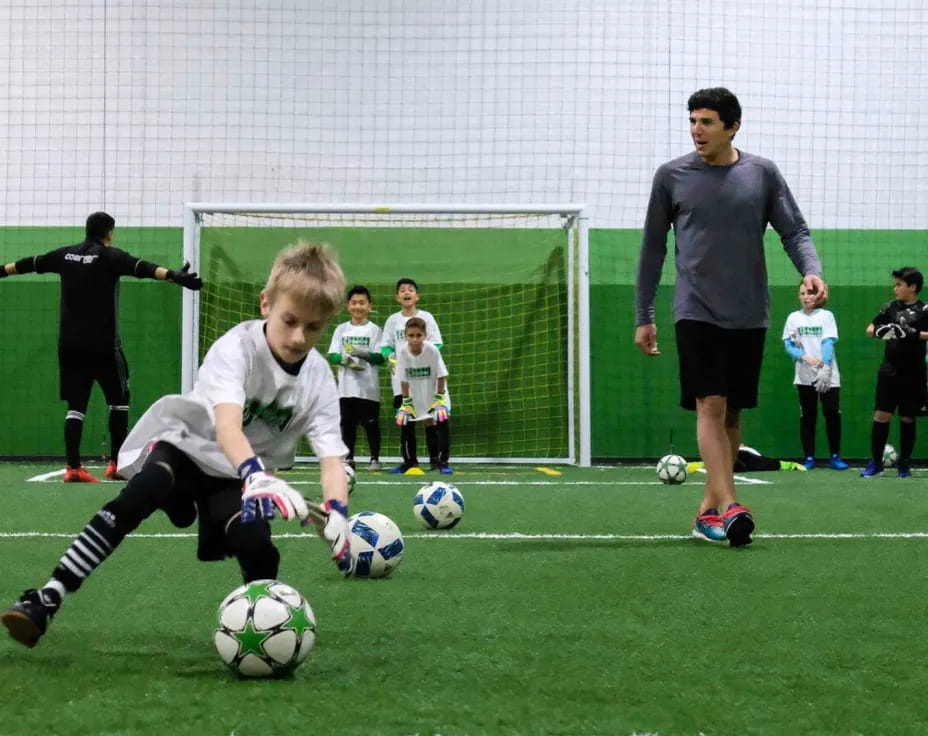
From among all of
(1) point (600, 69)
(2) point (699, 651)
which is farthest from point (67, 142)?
(2) point (699, 651)

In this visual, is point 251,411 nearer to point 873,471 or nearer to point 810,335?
point 873,471

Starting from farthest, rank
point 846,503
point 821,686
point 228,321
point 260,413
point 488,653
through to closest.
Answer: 1. point 228,321
2. point 846,503
3. point 260,413
4. point 488,653
5. point 821,686

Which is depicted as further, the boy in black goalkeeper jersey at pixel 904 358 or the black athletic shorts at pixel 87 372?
the boy in black goalkeeper jersey at pixel 904 358

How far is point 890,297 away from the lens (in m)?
13.4

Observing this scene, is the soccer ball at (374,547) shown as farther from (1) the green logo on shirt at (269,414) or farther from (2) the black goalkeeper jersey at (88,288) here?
(2) the black goalkeeper jersey at (88,288)

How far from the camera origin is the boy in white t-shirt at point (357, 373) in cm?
1115

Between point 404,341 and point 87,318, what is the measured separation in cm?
315

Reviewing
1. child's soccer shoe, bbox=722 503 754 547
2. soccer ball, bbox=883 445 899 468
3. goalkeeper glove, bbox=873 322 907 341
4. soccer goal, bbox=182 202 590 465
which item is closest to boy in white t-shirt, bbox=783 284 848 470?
soccer ball, bbox=883 445 899 468

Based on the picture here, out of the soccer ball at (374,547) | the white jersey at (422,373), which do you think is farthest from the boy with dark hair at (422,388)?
the soccer ball at (374,547)

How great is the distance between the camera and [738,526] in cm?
532

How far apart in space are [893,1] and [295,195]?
674 centimetres

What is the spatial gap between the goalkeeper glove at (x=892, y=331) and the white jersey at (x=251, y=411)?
314 inches

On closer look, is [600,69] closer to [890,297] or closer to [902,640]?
[890,297]

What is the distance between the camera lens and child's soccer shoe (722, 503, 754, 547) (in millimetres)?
5324
